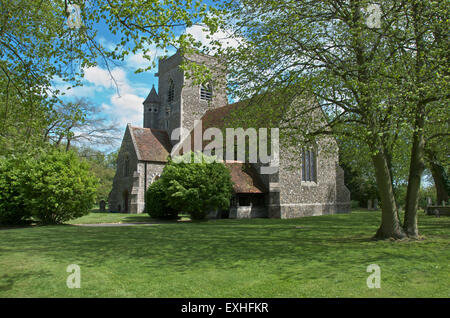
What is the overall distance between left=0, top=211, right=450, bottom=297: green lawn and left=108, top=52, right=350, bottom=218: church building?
27.4ft

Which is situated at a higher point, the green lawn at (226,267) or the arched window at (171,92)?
the arched window at (171,92)

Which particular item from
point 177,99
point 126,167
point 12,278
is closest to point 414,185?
point 12,278

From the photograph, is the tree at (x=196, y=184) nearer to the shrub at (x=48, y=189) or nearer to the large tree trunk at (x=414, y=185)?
the shrub at (x=48, y=189)

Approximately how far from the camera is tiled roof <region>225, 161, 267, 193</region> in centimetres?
2414

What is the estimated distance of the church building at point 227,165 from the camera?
2480cm

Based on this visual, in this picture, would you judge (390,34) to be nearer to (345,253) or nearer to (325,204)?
(345,253)

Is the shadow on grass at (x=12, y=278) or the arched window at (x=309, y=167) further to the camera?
the arched window at (x=309, y=167)

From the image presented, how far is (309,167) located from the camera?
28109mm

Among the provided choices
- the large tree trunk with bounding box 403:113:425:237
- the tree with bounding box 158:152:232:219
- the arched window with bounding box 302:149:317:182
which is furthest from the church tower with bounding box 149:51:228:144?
the large tree trunk with bounding box 403:113:425:237

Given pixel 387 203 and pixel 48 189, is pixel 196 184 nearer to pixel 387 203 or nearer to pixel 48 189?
pixel 48 189

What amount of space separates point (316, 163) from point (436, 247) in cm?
1859

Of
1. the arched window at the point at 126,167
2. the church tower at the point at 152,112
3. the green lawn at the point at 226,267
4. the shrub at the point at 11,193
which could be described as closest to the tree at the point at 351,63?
the green lawn at the point at 226,267

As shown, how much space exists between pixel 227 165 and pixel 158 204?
17.7 feet
